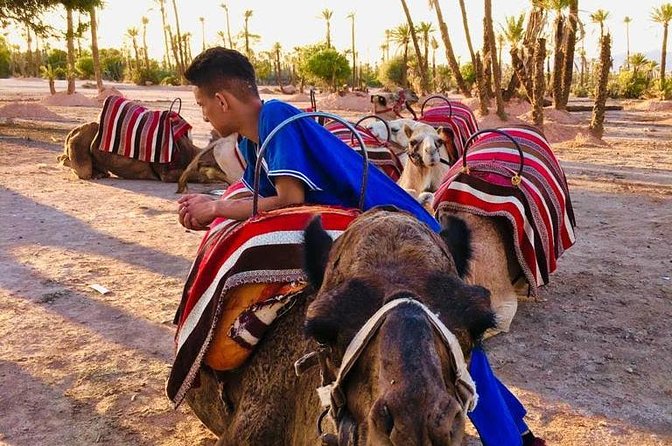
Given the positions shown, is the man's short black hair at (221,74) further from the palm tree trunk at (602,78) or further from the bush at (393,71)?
the bush at (393,71)

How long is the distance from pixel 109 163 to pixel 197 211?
33.8 ft

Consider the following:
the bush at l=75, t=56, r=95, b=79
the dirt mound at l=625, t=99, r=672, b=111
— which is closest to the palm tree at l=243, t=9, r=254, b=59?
the bush at l=75, t=56, r=95, b=79

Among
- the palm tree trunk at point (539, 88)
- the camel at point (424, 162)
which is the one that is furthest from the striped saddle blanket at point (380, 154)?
the palm tree trunk at point (539, 88)

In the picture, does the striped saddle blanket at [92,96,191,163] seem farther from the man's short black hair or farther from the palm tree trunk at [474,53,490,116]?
the palm tree trunk at [474,53,490,116]

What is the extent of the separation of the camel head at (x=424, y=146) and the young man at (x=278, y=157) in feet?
13.4

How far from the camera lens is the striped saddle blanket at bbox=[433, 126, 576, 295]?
5316mm

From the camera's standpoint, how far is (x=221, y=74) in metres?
3.12

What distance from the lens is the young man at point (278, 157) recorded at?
279 cm

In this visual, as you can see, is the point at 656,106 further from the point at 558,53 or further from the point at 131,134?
the point at 131,134

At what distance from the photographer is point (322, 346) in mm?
1825

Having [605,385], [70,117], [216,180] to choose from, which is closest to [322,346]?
[605,385]

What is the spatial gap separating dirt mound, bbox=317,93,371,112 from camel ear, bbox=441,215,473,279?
28.5 metres

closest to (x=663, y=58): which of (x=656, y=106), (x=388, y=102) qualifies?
(x=656, y=106)

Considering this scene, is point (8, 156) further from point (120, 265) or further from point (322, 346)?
point (322, 346)
